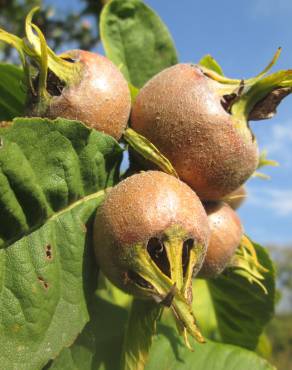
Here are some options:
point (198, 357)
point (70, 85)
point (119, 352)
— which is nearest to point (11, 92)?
point (70, 85)

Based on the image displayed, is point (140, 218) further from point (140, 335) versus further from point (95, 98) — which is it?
point (140, 335)

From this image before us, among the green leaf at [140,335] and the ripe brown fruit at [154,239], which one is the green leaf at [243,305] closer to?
the green leaf at [140,335]

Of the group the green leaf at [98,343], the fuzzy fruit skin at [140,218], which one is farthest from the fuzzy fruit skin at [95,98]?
Result: the green leaf at [98,343]

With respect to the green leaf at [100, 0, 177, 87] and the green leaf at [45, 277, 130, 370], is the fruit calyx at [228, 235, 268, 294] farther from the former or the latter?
the green leaf at [100, 0, 177, 87]

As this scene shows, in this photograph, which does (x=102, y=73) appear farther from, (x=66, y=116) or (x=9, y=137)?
(x=9, y=137)

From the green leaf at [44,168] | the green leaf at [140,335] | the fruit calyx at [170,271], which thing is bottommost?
the green leaf at [140,335]

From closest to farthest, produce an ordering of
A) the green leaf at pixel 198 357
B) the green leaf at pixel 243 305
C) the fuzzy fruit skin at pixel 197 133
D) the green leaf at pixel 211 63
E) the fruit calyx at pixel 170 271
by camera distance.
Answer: the fruit calyx at pixel 170 271 < the fuzzy fruit skin at pixel 197 133 < the green leaf at pixel 198 357 < the green leaf at pixel 211 63 < the green leaf at pixel 243 305
